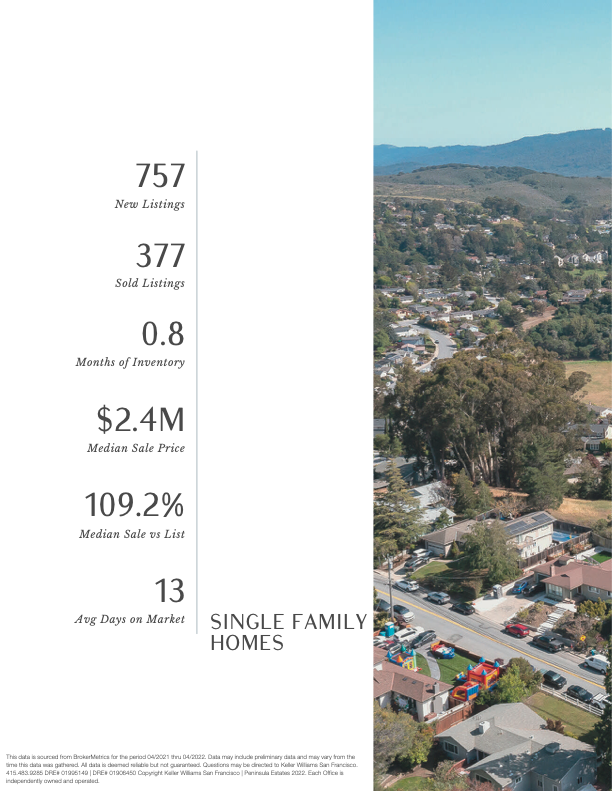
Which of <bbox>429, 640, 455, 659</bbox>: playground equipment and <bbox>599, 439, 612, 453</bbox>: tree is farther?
<bbox>599, 439, 612, 453</bbox>: tree

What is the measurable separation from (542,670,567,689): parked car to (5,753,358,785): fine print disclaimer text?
550cm

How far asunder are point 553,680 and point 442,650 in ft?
3.70

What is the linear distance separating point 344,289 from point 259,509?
2.37 feet

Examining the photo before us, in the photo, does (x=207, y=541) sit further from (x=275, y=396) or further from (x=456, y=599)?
(x=456, y=599)

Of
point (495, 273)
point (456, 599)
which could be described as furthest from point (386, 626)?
point (495, 273)

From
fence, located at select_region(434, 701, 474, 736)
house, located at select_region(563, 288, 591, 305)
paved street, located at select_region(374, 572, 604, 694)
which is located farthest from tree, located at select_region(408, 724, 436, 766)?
house, located at select_region(563, 288, 591, 305)

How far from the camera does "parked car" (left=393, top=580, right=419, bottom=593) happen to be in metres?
9.66

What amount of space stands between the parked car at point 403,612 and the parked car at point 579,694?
2.08 metres

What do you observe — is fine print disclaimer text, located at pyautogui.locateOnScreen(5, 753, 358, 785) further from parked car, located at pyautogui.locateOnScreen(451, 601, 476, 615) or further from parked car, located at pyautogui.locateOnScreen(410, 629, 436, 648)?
parked car, located at pyautogui.locateOnScreen(451, 601, 476, 615)

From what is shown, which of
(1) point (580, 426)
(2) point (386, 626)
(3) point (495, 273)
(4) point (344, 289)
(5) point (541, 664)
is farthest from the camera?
(3) point (495, 273)

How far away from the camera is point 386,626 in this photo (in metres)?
8.64

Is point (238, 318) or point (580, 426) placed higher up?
point (238, 318)

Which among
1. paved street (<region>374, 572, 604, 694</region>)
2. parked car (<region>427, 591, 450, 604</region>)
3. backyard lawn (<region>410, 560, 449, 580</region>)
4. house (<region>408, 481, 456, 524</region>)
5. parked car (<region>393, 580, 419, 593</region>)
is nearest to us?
paved street (<region>374, 572, 604, 694</region>)

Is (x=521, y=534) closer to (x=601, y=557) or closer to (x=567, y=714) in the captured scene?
(x=601, y=557)
